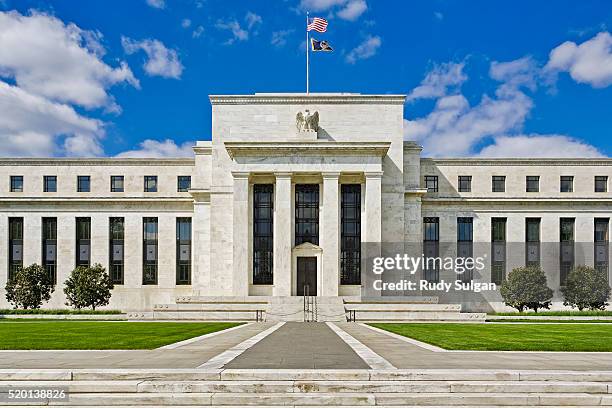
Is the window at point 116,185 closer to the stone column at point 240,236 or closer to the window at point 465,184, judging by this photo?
the stone column at point 240,236

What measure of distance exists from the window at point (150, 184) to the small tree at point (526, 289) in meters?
37.0

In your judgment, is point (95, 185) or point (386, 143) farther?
point (95, 185)

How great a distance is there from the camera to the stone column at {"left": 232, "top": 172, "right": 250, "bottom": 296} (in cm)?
5419

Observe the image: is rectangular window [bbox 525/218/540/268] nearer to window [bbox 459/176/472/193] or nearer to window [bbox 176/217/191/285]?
window [bbox 459/176/472/193]

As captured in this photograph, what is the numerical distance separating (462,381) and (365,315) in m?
30.7

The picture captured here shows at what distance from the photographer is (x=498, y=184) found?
62062 mm

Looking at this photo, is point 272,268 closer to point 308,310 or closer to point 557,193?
point 308,310

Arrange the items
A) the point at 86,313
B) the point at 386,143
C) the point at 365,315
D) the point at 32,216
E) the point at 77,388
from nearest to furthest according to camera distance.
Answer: the point at 77,388, the point at 365,315, the point at 86,313, the point at 386,143, the point at 32,216

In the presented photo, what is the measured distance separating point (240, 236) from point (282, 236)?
3.99 metres

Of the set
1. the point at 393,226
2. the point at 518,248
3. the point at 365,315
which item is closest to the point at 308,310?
the point at 365,315

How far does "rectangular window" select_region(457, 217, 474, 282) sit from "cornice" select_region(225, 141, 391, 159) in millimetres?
13416

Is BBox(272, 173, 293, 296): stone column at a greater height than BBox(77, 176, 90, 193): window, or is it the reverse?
BBox(77, 176, 90, 193): window

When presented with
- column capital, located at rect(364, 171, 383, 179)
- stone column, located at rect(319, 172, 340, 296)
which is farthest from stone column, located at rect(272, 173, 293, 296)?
column capital, located at rect(364, 171, 383, 179)

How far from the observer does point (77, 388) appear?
1335 centimetres
